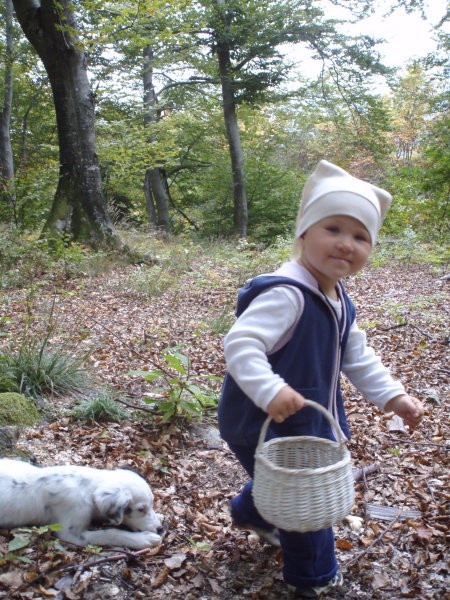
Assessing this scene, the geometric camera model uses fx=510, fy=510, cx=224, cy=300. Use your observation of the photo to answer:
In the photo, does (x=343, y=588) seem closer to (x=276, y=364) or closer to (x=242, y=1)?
(x=276, y=364)

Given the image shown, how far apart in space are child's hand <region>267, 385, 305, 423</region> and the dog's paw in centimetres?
117

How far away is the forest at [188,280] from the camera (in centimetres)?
264

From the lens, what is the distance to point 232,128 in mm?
16688

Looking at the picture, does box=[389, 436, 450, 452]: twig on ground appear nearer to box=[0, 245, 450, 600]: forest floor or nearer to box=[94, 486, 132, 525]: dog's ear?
box=[0, 245, 450, 600]: forest floor

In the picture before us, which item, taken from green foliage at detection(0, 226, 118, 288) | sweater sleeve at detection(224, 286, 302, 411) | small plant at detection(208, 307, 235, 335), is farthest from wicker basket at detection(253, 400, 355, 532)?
green foliage at detection(0, 226, 118, 288)

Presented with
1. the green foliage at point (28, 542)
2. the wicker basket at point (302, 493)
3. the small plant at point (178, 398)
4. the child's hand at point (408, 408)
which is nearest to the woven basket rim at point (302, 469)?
the wicker basket at point (302, 493)

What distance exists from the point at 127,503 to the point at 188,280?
22.1 feet

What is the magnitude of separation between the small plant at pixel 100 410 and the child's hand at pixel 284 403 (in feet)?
7.55

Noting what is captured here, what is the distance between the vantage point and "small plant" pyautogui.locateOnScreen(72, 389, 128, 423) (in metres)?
3.83

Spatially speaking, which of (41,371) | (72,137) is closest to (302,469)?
(41,371)

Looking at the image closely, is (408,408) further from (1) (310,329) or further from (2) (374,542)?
(2) (374,542)

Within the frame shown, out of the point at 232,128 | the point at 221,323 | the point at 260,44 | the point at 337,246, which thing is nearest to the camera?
the point at 337,246

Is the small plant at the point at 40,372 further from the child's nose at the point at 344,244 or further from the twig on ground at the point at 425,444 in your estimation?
the child's nose at the point at 344,244

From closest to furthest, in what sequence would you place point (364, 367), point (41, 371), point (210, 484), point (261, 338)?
point (261, 338), point (364, 367), point (210, 484), point (41, 371)
